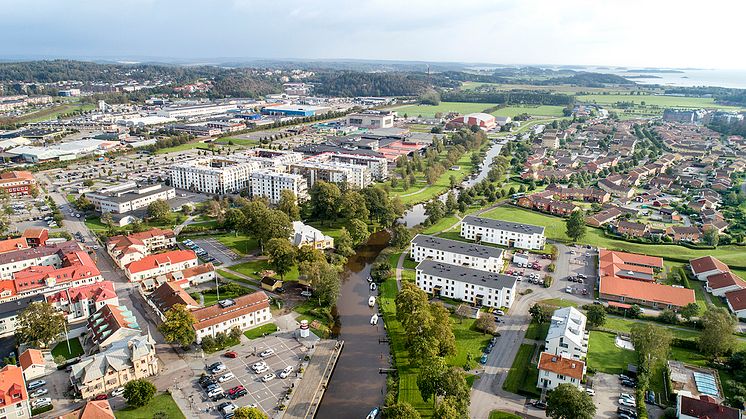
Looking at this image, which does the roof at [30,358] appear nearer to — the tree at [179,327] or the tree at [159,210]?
the tree at [179,327]

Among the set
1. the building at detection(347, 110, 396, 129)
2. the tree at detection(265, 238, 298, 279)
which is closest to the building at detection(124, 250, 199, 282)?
the tree at detection(265, 238, 298, 279)

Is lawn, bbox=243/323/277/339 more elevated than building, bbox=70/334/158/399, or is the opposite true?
building, bbox=70/334/158/399

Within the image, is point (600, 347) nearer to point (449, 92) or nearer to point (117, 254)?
point (117, 254)

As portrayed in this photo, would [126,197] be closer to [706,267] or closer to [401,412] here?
[401,412]

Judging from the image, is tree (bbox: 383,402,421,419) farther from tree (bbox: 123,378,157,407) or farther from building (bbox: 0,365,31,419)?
building (bbox: 0,365,31,419)

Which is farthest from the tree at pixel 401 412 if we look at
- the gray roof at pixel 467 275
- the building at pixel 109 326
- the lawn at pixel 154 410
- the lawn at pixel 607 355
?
the building at pixel 109 326

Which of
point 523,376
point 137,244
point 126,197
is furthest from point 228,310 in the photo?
point 126,197

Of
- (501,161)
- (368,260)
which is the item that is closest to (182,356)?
(368,260)
